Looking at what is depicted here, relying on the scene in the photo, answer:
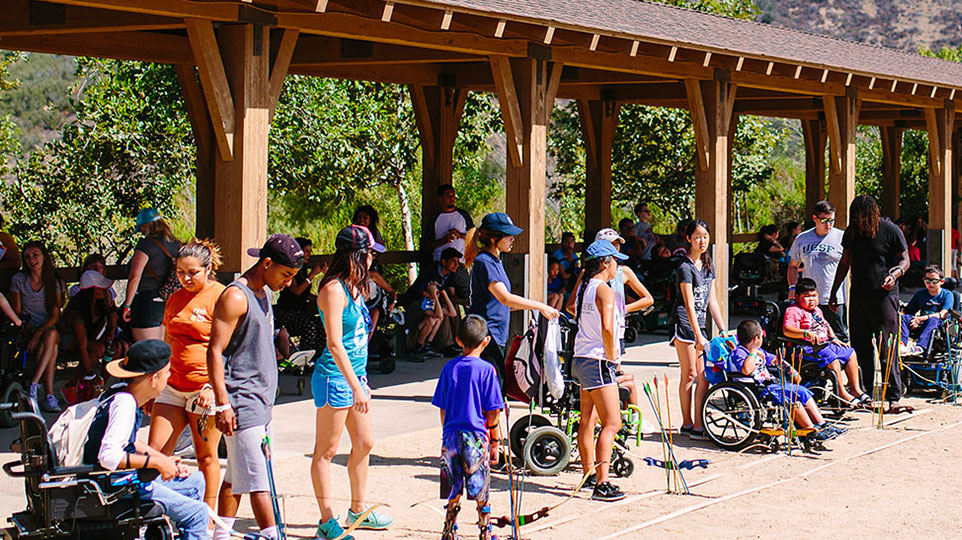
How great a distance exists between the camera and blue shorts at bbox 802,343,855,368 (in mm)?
9836

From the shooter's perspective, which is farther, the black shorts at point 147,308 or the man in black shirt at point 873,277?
the man in black shirt at point 873,277

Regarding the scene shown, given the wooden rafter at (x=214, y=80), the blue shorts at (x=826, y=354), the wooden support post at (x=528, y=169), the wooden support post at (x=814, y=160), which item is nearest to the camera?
the wooden rafter at (x=214, y=80)

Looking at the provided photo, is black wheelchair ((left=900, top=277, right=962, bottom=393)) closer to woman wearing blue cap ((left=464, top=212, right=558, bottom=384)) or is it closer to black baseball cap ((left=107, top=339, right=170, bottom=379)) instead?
woman wearing blue cap ((left=464, top=212, right=558, bottom=384))

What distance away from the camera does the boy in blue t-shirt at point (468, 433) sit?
6.08 metres

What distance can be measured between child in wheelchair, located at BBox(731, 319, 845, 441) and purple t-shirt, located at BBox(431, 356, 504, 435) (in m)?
3.17

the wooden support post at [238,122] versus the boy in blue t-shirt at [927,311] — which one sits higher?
the wooden support post at [238,122]

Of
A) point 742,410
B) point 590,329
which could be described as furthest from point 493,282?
point 742,410

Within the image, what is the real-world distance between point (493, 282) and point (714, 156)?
638 cm

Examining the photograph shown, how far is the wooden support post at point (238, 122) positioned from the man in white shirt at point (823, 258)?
183 inches

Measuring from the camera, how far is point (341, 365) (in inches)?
239

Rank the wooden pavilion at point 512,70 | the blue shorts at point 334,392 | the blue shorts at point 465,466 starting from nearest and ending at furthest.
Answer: the blue shorts at point 465,466
the blue shorts at point 334,392
the wooden pavilion at point 512,70

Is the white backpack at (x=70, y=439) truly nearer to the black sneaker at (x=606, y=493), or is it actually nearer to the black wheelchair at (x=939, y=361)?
the black sneaker at (x=606, y=493)

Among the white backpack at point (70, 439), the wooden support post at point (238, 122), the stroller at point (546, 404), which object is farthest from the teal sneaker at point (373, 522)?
the wooden support post at point (238, 122)

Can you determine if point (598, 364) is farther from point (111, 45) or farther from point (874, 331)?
point (111, 45)
